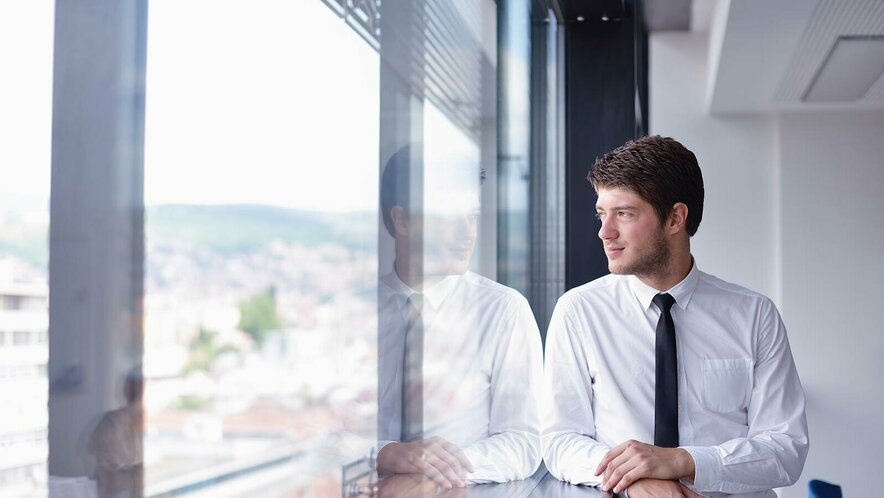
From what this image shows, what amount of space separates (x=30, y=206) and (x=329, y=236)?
0.34 metres

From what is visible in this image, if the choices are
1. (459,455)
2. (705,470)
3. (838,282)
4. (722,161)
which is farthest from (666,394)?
(838,282)

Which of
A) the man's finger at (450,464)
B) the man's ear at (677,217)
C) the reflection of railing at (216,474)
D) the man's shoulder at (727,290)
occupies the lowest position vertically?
the man's finger at (450,464)

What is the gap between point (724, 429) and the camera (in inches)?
74.8

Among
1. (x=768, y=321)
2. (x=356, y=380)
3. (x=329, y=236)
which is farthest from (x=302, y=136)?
(x=768, y=321)

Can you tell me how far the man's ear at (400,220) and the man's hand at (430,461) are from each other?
234 mm

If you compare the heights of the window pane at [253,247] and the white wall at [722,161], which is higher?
the white wall at [722,161]

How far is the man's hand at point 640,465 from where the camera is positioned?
1.62 m

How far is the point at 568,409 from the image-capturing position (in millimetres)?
1879

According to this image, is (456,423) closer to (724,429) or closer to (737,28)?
(724,429)

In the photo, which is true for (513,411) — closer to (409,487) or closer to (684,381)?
(684,381)

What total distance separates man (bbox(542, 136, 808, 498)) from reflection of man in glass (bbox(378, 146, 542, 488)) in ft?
0.47

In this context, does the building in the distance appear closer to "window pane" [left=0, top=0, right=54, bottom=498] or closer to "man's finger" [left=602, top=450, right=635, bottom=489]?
"window pane" [left=0, top=0, right=54, bottom=498]

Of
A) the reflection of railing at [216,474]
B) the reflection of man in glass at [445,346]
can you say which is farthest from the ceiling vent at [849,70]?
the reflection of railing at [216,474]

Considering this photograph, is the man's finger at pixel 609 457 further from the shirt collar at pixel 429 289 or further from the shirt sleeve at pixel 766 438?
the shirt collar at pixel 429 289
